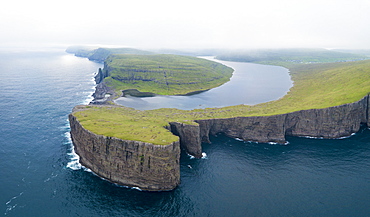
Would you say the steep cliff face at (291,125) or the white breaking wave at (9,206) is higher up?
the steep cliff face at (291,125)

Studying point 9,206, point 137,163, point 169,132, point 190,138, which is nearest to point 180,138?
point 190,138

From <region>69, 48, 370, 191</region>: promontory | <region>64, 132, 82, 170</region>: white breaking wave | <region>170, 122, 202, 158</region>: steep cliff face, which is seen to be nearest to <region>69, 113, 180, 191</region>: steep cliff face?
<region>69, 48, 370, 191</region>: promontory

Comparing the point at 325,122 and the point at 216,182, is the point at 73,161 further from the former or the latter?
the point at 325,122

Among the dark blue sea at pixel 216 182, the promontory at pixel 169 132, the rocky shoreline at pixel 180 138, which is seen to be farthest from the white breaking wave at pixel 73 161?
the promontory at pixel 169 132

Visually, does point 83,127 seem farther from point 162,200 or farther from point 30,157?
point 162,200

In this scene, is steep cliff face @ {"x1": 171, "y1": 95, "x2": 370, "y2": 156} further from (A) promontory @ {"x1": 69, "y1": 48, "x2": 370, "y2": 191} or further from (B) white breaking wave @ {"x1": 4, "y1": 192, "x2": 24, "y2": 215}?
(B) white breaking wave @ {"x1": 4, "y1": 192, "x2": 24, "y2": 215}

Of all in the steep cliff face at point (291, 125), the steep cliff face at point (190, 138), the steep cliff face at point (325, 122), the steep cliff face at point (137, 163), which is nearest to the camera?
the steep cliff face at point (137, 163)

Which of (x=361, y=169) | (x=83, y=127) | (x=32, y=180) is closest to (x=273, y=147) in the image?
(x=361, y=169)

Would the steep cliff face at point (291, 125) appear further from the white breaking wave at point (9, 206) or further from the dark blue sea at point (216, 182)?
the white breaking wave at point (9, 206)
